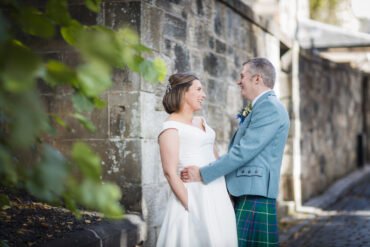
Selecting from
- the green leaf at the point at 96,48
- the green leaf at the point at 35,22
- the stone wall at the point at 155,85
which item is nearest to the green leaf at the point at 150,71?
the green leaf at the point at 35,22

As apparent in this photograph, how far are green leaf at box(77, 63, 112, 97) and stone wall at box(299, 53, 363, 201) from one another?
8483 millimetres

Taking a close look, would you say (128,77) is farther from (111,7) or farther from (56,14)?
(56,14)

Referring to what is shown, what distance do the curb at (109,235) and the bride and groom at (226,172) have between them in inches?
18.3

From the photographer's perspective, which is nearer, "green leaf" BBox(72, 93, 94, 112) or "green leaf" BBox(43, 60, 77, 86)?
"green leaf" BBox(43, 60, 77, 86)

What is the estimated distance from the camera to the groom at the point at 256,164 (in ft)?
11.4

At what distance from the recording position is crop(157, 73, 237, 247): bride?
338 centimetres

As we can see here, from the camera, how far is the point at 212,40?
229 inches

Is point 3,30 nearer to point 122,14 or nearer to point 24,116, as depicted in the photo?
point 24,116

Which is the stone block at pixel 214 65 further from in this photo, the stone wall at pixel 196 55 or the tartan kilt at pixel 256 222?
the tartan kilt at pixel 256 222

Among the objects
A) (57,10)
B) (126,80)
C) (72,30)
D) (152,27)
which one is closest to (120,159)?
(126,80)

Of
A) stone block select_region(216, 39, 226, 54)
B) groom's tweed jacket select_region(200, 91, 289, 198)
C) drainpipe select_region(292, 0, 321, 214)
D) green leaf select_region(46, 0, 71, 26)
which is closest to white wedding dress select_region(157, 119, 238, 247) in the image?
groom's tweed jacket select_region(200, 91, 289, 198)

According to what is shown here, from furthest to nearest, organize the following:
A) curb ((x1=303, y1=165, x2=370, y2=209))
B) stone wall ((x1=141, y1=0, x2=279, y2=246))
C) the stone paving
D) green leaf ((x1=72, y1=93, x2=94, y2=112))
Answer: curb ((x1=303, y1=165, x2=370, y2=209)) → the stone paving → stone wall ((x1=141, y1=0, x2=279, y2=246)) → green leaf ((x1=72, y1=93, x2=94, y2=112))

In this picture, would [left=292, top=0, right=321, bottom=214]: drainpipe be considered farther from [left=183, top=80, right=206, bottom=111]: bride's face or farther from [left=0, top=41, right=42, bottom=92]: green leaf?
[left=0, top=41, right=42, bottom=92]: green leaf

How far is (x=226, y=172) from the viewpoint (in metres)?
3.50
